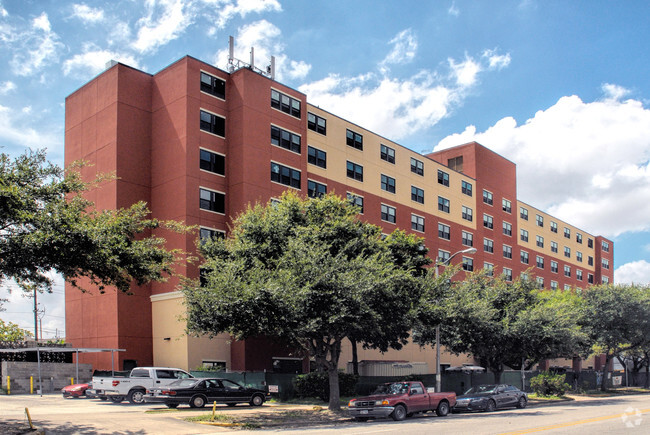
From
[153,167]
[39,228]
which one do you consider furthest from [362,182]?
[39,228]

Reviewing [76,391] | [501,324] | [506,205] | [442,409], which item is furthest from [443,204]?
[76,391]

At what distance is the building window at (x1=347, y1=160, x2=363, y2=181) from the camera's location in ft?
171

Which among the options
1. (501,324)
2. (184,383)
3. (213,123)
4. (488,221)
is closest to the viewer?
(184,383)

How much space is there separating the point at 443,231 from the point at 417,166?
7210mm

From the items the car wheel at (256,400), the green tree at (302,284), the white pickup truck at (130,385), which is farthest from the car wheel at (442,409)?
the white pickup truck at (130,385)

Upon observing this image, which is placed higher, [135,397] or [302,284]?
[302,284]

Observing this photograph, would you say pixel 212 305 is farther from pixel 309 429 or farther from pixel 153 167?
pixel 153 167

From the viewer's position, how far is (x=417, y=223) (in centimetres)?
5891

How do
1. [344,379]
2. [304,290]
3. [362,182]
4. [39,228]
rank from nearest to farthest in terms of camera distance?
[39,228]
[304,290]
[344,379]
[362,182]

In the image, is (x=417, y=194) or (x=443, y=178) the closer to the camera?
(x=417, y=194)

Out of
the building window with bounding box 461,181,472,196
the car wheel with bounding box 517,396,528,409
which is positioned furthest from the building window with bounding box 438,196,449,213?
the car wheel with bounding box 517,396,528,409

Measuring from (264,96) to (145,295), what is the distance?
1630 centimetres

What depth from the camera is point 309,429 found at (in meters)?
21.6

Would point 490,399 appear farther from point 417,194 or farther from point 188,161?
point 417,194
